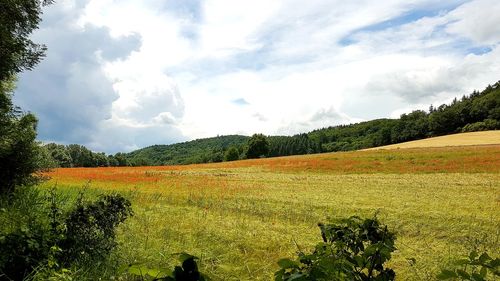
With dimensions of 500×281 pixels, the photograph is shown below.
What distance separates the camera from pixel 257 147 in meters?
106

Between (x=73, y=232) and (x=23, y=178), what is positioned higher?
(x=23, y=178)

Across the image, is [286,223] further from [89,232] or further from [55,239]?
[55,239]

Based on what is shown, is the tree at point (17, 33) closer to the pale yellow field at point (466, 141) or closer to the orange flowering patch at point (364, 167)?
the orange flowering patch at point (364, 167)

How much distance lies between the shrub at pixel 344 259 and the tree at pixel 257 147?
10262cm

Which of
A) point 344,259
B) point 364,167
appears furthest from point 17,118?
point 364,167

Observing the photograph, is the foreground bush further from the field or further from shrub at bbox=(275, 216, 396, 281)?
shrub at bbox=(275, 216, 396, 281)

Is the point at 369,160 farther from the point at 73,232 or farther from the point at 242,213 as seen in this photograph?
the point at 73,232

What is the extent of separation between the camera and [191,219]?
41.1 ft

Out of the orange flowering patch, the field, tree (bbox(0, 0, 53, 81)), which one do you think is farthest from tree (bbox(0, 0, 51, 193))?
the orange flowering patch

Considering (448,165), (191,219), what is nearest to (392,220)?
(191,219)

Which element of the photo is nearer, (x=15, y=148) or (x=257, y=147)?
(x=15, y=148)

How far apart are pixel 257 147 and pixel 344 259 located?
104 metres

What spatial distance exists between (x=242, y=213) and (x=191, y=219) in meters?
2.67

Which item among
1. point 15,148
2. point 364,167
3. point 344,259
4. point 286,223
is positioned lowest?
point 286,223
